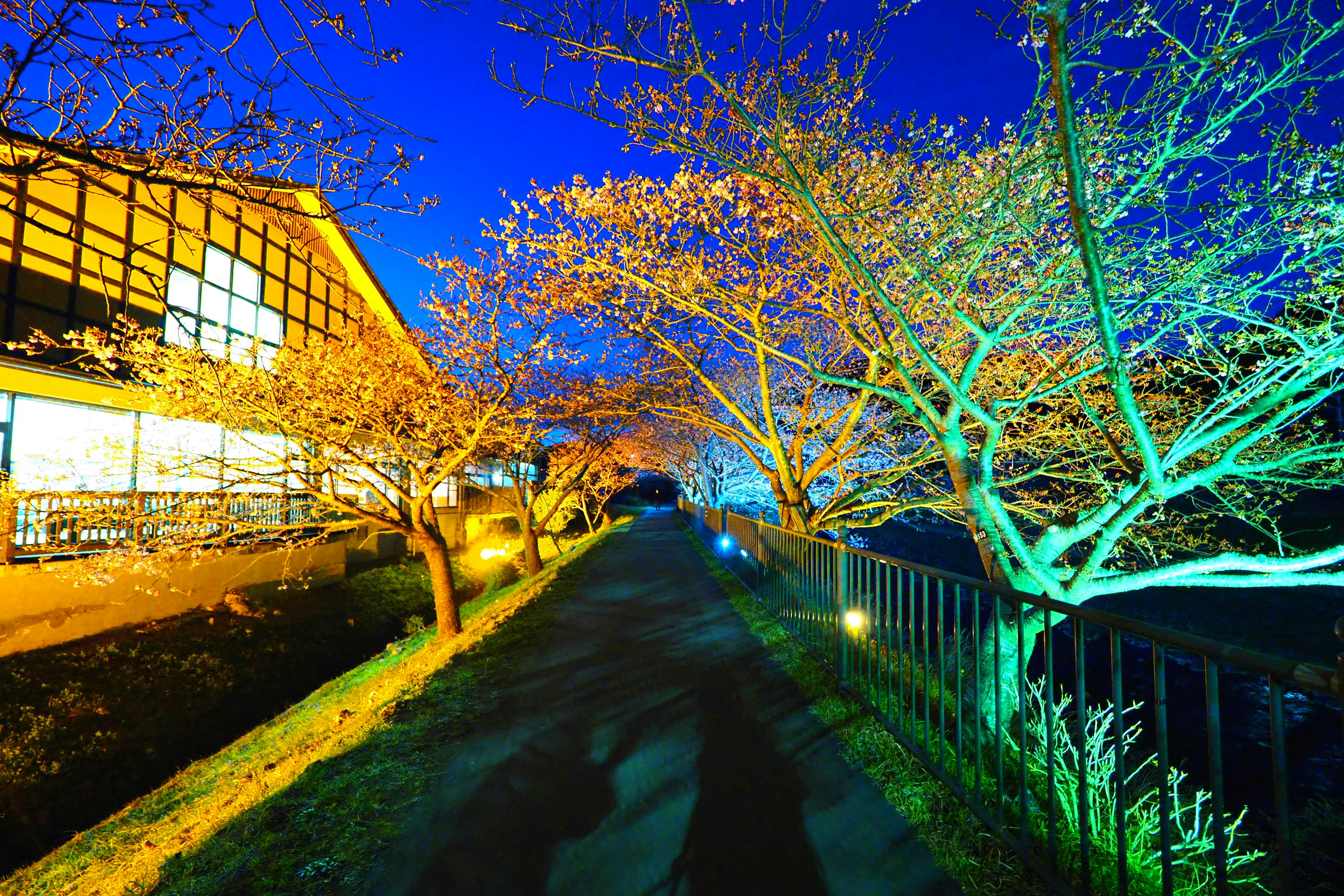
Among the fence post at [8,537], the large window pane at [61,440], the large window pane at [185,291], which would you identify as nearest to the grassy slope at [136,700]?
the fence post at [8,537]

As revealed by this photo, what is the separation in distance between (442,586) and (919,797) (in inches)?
326

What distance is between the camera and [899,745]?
3.82 meters

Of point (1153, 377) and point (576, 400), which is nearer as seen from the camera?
point (1153, 377)

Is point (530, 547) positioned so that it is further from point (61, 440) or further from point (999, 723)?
point (999, 723)

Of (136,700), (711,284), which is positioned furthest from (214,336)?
(711,284)

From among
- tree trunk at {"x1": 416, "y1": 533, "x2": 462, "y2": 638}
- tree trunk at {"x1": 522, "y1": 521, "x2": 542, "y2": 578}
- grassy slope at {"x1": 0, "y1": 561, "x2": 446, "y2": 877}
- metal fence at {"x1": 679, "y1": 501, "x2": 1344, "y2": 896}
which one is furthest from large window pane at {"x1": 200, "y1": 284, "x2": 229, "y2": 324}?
metal fence at {"x1": 679, "y1": 501, "x2": 1344, "y2": 896}

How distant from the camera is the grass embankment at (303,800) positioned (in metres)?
2.90

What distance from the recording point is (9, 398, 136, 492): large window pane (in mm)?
10828

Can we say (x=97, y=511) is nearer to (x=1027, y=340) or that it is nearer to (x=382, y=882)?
(x=382, y=882)

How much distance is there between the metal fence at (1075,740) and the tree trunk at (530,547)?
910 cm

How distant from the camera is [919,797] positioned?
10.6 feet

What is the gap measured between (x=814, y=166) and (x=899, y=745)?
4330mm

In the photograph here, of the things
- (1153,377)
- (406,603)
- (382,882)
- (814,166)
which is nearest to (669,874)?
(382,882)

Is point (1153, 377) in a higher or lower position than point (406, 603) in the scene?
higher
